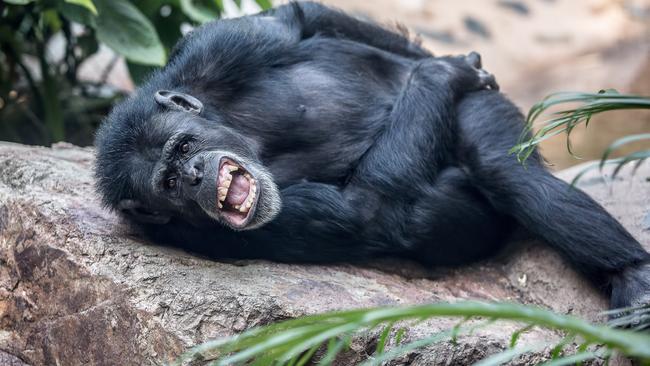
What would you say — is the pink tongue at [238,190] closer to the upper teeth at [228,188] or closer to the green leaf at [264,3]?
the upper teeth at [228,188]

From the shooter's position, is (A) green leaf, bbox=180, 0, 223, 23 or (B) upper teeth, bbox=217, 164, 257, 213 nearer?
(B) upper teeth, bbox=217, 164, 257, 213

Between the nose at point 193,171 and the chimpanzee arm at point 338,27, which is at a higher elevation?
the chimpanzee arm at point 338,27

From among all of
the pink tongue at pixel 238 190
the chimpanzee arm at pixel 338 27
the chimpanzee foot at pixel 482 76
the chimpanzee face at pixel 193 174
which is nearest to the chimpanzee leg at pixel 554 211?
the chimpanzee foot at pixel 482 76

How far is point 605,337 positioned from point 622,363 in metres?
2.67

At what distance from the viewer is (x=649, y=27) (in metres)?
12.9

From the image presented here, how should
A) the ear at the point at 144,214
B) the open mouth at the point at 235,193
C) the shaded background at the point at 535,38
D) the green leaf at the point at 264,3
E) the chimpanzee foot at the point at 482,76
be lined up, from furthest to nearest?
the shaded background at the point at 535,38, the green leaf at the point at 264,3, the chimpanzee foot at the point at 482,76, the ear at the point at 144,214, the open mouth at the point at 235,193

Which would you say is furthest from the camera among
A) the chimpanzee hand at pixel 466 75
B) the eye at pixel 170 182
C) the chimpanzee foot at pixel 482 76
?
the chimpanzee foot at pixel 482 76

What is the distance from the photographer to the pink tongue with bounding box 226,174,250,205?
450 cm

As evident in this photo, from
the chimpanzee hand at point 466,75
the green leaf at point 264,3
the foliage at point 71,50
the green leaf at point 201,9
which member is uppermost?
the chimpanzee hand at point 466,75

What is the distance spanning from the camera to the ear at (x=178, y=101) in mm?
4824

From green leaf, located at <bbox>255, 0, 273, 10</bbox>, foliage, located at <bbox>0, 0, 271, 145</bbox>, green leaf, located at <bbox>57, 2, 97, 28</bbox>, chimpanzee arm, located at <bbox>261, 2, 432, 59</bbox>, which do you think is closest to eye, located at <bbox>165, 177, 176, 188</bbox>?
chimpanzee arm, located at <bbox>261, 2, 432, 59</bbox>

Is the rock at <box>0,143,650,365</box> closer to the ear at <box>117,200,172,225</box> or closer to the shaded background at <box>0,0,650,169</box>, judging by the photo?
the ear at <box>117,200,172,225</box>

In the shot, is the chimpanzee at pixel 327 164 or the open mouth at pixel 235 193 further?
the chimpanzee at pixel 327 164

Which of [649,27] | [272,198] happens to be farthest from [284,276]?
[649,27]
